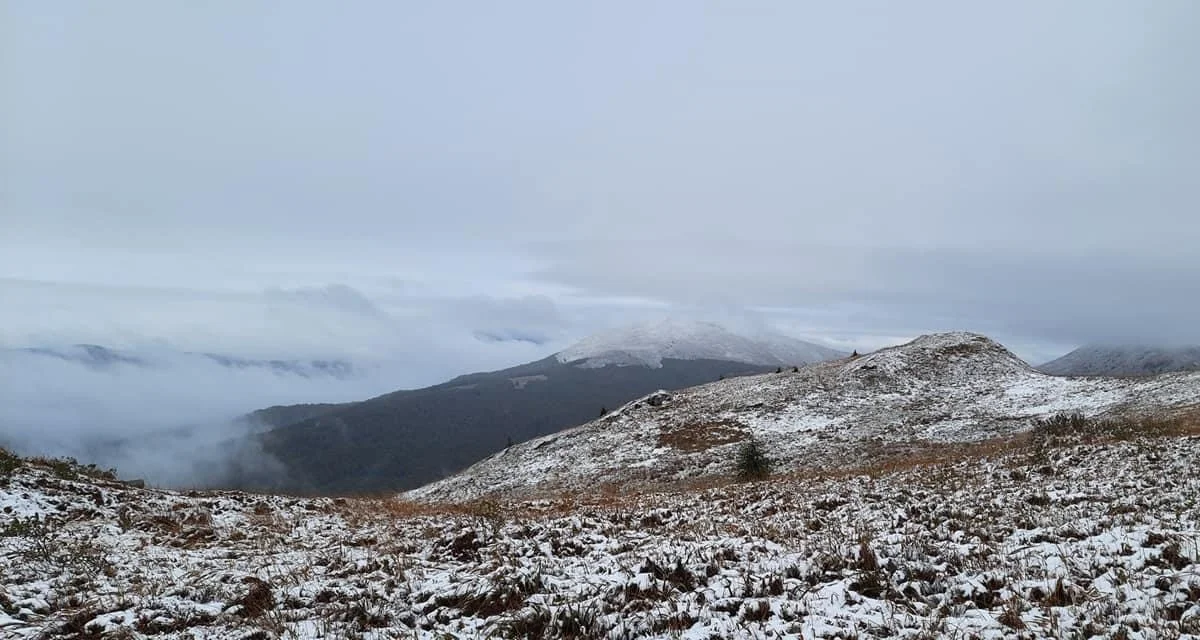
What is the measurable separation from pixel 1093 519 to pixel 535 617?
941cm

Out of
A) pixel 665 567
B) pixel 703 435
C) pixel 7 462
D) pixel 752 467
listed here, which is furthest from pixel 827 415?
pixel 7 462

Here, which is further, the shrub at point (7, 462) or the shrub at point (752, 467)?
the shrub at point (752, 467)

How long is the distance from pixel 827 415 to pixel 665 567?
3600cm

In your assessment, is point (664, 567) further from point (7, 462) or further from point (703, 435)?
point (703, 435)

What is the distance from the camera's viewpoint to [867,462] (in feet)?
94.0

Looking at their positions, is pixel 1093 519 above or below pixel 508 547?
above

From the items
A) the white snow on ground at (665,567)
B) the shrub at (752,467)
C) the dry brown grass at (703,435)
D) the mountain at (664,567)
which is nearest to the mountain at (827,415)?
the dry brown grass at (703,435)

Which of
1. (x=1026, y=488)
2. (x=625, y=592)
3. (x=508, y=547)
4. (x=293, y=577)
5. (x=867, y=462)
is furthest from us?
(x=867, y=462)

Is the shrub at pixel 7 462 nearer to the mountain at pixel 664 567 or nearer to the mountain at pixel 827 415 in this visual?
the mountain at pixel 664 567

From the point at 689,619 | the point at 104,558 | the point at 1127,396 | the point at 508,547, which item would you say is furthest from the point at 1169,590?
the point at 1127,396

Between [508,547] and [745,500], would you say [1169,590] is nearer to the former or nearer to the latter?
[508,547]

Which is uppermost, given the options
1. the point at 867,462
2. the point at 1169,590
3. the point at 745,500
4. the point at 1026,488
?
the point at 1169,590

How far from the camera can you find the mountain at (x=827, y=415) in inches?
1315

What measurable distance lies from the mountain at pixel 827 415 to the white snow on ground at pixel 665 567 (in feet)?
58.7
